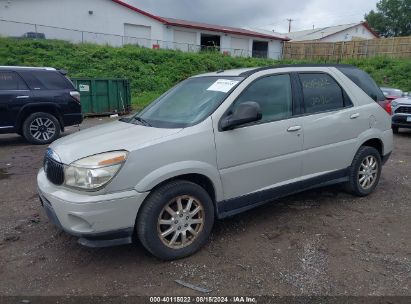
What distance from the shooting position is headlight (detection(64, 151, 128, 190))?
3047 mm

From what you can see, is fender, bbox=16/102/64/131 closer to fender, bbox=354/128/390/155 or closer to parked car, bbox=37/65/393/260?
parked car, bbox=37/65/393/260

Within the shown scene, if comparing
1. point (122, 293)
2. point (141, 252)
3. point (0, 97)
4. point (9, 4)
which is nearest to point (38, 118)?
point (0, 97)

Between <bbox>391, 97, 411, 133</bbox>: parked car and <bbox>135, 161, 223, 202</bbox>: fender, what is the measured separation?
8822 millimetres

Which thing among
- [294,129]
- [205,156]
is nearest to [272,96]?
[294,129]

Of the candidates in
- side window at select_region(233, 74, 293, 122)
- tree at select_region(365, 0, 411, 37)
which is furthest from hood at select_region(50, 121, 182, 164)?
tree at select_region(365, 0, 411, 37)

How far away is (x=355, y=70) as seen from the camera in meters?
5.16

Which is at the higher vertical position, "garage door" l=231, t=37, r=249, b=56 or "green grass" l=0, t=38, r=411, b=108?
"garage door" l=231, t=37, r=249, b=56

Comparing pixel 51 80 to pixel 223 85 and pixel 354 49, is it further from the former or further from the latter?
pixel 354 49

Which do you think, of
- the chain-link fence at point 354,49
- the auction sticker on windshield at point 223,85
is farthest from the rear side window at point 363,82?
the chain-link fence at point 354,49

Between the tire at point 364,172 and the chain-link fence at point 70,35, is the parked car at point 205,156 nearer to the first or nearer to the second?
the tire at point 364,172

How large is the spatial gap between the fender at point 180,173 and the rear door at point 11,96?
681 centimetres

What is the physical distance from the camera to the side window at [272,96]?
13.0ft

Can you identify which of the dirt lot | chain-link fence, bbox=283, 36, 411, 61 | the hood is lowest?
the dirt lot

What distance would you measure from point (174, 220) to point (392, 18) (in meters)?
74.6
